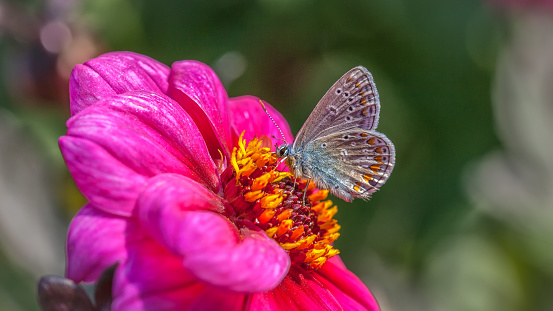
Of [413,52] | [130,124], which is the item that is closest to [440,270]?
[413,52]

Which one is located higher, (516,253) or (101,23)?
(101,23)

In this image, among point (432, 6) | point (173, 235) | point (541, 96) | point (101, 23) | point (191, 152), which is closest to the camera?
point (173, 235)

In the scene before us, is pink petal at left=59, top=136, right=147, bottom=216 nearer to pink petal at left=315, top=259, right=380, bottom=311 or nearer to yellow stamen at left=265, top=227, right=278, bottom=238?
yellow stamen at left=265, top=227, right=278, bottom=238

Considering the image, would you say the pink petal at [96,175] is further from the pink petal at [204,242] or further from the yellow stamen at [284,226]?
the yellow stamen at [284,226]

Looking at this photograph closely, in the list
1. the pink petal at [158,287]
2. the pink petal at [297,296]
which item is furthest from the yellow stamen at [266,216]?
the pink petal at [158,287]

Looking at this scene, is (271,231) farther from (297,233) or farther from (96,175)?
(96,175)

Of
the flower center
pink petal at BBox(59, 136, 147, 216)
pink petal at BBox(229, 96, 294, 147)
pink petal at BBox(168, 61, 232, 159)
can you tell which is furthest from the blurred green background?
pink petal at BBox(59, 136, 147, 216)

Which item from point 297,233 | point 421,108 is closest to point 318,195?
point 297,233

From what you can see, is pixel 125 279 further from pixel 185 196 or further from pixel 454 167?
pixel 454 167
